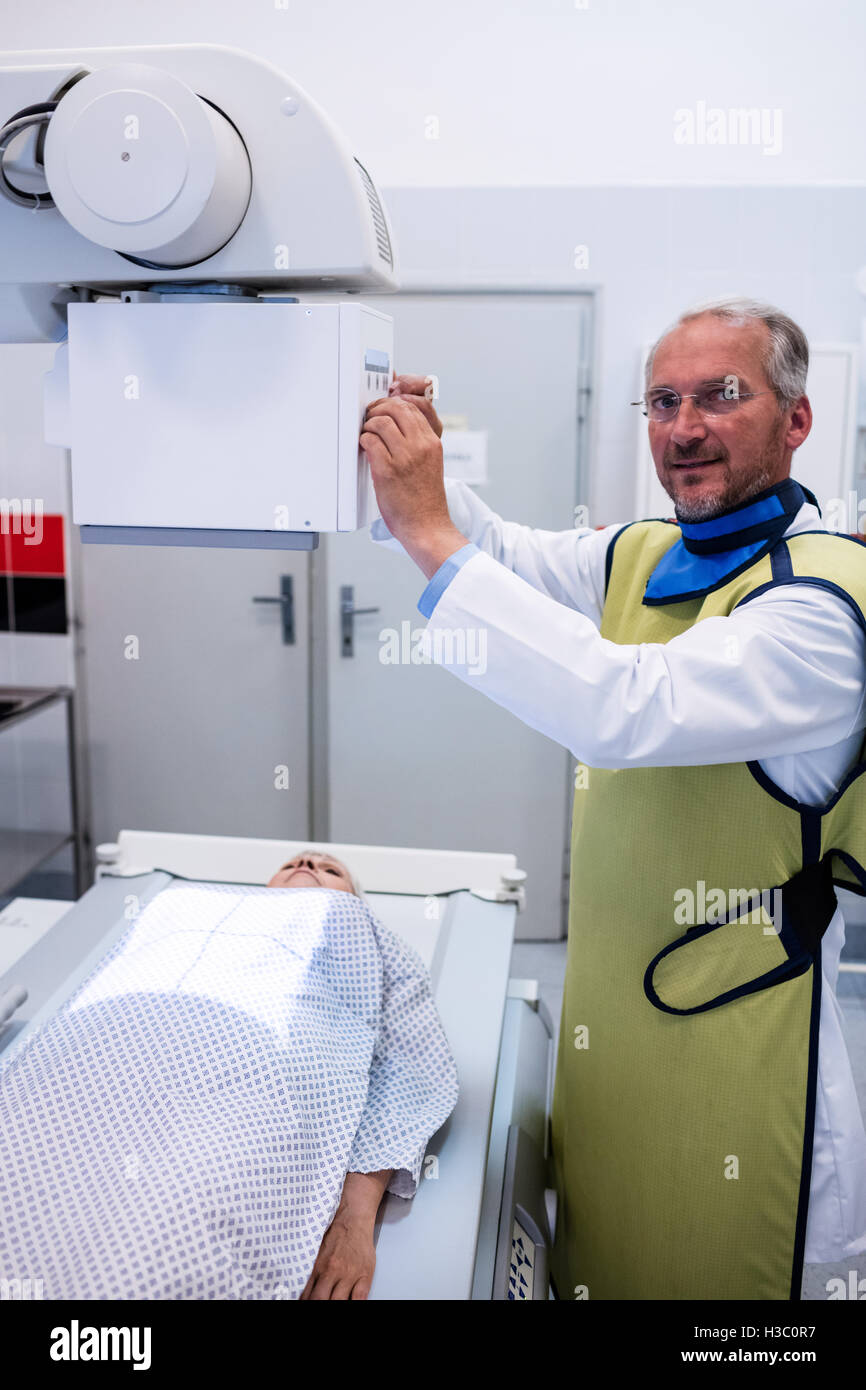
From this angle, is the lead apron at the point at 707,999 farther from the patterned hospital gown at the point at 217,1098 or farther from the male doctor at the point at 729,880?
the patterned hospital gown at the point at 217,1098

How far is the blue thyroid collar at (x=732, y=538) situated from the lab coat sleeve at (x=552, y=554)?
0.26m

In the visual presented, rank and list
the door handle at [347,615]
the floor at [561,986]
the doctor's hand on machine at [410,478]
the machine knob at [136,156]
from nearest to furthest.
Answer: the machine knob at [136,156]
the doctor's hand on machine at [410,478]
the floor at [561,986]
the door handle at [347,615]

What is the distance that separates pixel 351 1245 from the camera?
1256mm

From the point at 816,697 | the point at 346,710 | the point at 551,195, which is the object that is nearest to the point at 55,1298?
the point at 816,697

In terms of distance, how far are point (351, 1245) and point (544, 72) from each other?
288 cm

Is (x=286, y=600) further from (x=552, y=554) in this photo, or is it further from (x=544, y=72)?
(x=552, y=554)

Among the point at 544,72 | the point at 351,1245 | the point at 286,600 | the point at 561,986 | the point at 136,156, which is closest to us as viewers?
the point at 136,156

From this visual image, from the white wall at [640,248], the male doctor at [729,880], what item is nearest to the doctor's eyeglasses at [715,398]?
the male doctor at [729,880]

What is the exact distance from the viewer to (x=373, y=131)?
9.88ft

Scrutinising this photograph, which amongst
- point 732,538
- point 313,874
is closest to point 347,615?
point 313,874

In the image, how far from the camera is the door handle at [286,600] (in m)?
3.28

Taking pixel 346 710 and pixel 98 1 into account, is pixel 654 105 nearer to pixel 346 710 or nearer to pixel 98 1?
pixel 98 1

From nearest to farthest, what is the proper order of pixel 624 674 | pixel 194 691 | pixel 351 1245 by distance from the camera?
pixel 624 674 → pixel 351 1245 → pixel 194 691

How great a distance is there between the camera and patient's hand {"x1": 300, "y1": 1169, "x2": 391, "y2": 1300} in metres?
1.20
